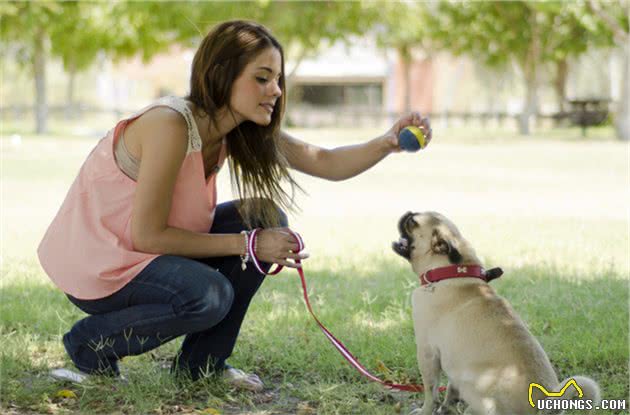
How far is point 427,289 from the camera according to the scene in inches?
149

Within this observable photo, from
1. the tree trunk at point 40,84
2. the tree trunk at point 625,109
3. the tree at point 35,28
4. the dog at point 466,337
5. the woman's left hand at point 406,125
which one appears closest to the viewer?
the dog at point 466,337

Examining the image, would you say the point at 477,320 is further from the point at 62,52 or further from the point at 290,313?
the point at 62,52

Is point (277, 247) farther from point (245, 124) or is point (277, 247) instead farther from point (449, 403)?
point (449, 403)

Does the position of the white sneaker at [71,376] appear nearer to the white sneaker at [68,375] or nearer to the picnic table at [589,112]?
the white sneaker at [68,375]

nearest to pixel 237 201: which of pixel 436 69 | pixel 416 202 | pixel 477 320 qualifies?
pixel 477 320

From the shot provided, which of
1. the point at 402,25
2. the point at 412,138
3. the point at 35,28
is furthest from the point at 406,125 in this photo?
the point at 402,25

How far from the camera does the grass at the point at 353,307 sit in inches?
156

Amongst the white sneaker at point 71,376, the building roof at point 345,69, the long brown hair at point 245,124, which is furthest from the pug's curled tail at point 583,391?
the building roof at point 345,69

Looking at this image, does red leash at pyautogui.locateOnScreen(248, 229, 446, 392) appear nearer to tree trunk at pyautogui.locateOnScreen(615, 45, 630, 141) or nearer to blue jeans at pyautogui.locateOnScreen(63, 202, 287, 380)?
blue jeans at pyautogui.locateOnScreen(63, 202, 287, 380)

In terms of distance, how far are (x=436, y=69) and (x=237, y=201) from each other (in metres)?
60.3

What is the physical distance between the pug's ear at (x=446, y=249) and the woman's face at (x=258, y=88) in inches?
33.9

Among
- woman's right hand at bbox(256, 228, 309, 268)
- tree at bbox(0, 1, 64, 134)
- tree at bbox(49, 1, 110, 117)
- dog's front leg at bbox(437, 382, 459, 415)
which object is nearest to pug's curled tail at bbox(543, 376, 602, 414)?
dog's front leg at bbox(437, 382, 459, 415)

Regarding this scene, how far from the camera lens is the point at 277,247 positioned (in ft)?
12.4

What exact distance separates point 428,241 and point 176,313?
3.49ft
